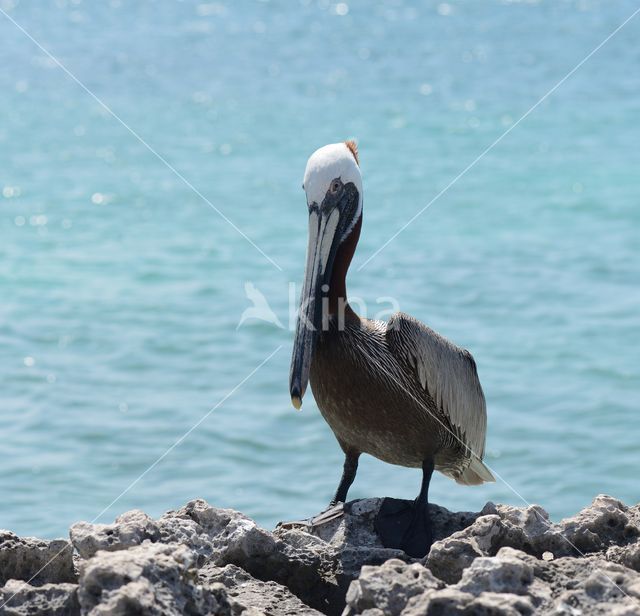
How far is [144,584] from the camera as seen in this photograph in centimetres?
253

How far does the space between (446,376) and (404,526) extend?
73 centimetres

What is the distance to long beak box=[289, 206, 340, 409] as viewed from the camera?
12.9ft

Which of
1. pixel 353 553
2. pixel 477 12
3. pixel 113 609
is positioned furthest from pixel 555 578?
pixel 477 12

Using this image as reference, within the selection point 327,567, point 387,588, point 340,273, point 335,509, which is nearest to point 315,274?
point 340,273

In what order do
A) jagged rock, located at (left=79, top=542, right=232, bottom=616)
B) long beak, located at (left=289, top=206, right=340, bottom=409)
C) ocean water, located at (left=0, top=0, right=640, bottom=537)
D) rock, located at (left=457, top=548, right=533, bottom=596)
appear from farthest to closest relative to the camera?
ocean water, located at (left=0, top=0, right=640, bottom=537) < long beak, located at (left=289, top=206, right=340, bottom=409) < rock, located at (left=457, top=548, right=533, bottom=596) < jagged rock, located at (left=79, top=542, right=232, bottom=616)

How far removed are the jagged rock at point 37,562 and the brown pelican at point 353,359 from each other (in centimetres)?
104

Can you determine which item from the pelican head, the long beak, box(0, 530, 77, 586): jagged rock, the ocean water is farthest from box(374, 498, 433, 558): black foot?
the ocean water

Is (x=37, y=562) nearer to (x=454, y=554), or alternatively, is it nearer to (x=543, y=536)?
(x=454, y=554)

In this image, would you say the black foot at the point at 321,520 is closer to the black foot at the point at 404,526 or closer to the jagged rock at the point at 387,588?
the black foot at the point at 404,526

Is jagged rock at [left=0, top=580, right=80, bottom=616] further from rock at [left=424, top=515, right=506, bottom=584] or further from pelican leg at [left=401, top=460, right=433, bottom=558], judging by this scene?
pelican leg at [left=401, top=460, right=433, bottom=558]

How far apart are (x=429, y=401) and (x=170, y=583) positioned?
5.83 feet

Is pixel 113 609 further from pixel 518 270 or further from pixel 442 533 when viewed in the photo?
pixel 518 270

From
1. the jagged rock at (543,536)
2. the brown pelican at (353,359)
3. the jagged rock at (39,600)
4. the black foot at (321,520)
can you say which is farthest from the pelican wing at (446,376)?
the jagged rock at (39,600)

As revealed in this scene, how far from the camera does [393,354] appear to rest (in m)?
4.16
